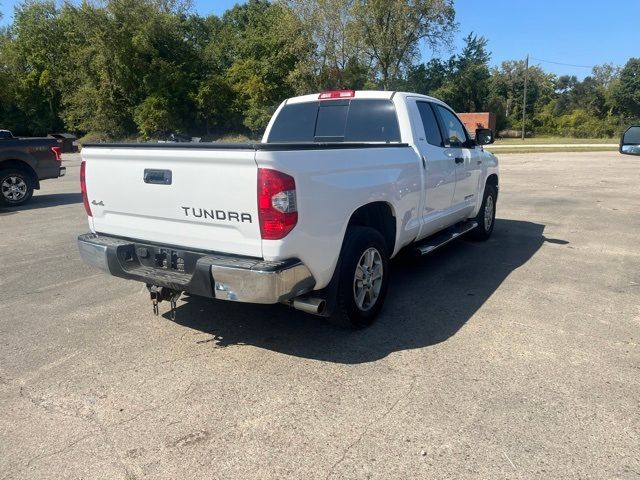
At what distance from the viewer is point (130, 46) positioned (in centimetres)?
4356

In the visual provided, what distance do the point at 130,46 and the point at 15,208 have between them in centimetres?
3666

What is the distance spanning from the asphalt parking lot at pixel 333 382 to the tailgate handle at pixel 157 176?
52.1 inches

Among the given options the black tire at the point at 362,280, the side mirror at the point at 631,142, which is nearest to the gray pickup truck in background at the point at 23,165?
the black tire at the point at 362,280

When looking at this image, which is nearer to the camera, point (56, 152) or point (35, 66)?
point (56, 152)

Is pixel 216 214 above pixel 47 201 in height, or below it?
above

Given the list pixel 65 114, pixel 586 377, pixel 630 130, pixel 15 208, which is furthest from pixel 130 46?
pixel 586 377

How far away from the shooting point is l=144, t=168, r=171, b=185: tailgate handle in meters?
3.76

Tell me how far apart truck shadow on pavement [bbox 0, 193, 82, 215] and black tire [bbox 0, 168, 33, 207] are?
0.53ft

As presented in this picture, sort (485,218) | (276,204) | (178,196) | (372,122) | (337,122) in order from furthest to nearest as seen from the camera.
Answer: (485,218) → (337,122) → (372,122) → (178,196) → (276,204)

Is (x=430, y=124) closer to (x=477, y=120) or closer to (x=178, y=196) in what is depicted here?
(x=178, y=196)

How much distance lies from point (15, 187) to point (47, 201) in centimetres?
100

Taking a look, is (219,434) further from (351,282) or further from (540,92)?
(540,92)

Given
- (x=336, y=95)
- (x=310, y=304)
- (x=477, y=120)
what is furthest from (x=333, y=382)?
(x=477, y=120)

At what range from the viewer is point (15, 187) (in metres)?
11.8
